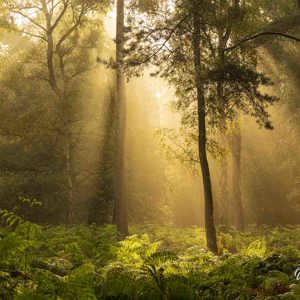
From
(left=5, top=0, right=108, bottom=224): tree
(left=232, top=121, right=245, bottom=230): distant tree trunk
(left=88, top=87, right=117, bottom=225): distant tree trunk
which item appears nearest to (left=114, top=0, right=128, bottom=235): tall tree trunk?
(left=5, top=0, right=108, bottom=224): tree

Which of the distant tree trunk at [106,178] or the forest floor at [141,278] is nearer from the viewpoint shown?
the forest floor at [141,278]

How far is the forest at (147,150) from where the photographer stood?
5695 millimetres

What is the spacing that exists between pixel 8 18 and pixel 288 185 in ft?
63.4

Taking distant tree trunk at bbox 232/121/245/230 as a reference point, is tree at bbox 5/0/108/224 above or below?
above

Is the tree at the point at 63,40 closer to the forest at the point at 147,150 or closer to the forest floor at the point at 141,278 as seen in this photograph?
the forest at the point at 147,150

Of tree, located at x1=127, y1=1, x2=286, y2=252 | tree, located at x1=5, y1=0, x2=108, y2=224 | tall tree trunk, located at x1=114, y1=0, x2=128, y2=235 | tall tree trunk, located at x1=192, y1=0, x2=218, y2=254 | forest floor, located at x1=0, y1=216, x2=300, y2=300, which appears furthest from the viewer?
tree, located at x1=5, y1=0, x2=108, y2=224

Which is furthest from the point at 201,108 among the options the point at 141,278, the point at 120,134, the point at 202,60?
the point at 141,278

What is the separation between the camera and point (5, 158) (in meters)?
23.3

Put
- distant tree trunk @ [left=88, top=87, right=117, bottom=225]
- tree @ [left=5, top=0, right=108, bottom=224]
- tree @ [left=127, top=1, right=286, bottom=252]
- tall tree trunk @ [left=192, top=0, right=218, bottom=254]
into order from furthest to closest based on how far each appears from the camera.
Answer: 1. distant tree trunk @ [left=88, top=87, right=117, bottom=225]
2. tree @ [left=5, top=0, right=108, bottom=224]
3. tall tree trunk @ [left=192, top=0, right=218, bottom=254]
4. tree @ [left=127, top=1, right=286, bottom=252]

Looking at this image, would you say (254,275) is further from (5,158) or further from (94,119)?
(5,158)

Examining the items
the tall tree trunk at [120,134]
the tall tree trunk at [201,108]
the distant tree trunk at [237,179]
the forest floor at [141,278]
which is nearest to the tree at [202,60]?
the tall tree trunk at [201,108]

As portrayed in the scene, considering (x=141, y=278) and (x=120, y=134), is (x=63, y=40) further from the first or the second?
(x=141, y=278)

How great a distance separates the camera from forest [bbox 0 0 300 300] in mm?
5695

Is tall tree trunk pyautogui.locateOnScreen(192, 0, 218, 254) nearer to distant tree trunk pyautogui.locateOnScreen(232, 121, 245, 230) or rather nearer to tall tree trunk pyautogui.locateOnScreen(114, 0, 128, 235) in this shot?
tall tree trunk pyautogui.locateOnScreen(114, 0, 128, 235)
